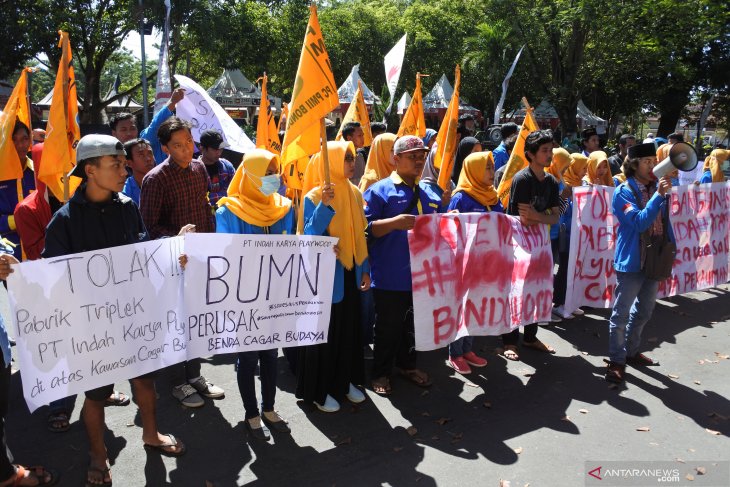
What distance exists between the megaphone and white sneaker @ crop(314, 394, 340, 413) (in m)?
3.10

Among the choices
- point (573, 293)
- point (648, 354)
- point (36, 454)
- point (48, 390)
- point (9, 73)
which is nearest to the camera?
point (48, 390)

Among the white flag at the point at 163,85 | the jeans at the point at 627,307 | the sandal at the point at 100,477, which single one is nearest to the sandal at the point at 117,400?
the sandal at the point at 100,477

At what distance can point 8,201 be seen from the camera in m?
4.84

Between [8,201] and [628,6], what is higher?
[628,6]

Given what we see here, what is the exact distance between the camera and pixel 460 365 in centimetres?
518

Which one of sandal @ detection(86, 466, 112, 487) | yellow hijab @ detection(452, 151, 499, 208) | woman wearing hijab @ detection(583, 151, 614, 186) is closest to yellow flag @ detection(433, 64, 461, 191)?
yellow hijab @ detection(452, 151, 499, 208)

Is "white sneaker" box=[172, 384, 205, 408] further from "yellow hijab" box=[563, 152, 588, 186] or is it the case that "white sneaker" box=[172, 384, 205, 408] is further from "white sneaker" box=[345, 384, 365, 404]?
"yellow hijab" box=[563, 152, 588, 186]

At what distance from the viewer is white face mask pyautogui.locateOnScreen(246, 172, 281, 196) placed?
3785 mm

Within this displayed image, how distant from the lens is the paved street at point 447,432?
11.9 ft

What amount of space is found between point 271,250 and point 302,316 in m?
0.51

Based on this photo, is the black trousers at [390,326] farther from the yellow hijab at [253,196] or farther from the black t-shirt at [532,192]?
the black t-shirt at [532,192]

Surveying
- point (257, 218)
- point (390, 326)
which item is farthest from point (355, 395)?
point (257, 218)

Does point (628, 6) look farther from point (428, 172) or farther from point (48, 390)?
point (48, 390)

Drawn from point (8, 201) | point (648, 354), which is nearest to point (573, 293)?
point (648, 354)
